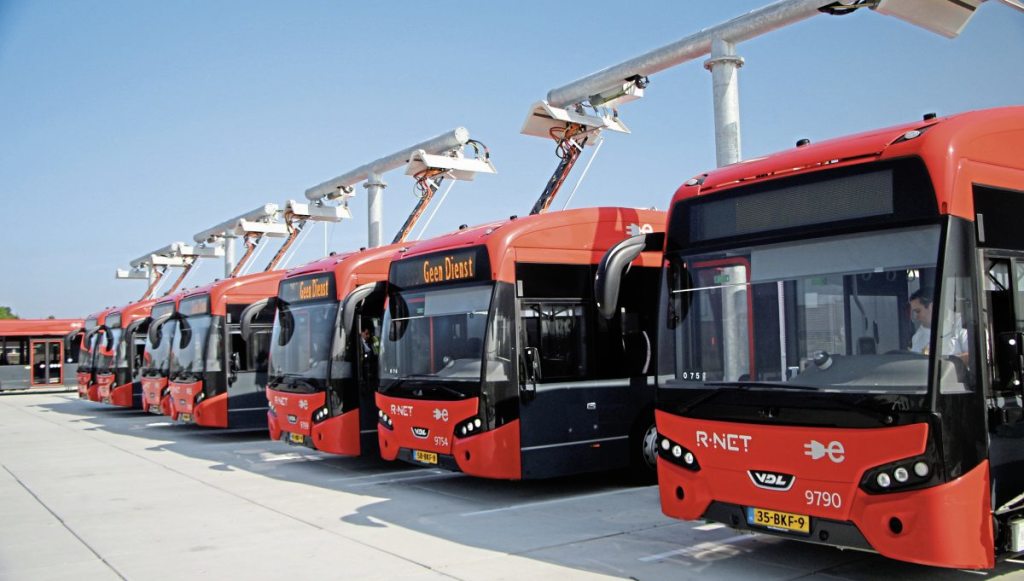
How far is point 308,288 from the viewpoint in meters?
13.2

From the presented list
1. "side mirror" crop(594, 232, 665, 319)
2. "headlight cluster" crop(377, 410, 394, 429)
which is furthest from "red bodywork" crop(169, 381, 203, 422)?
"side mirror" crop(594, 232, 665, 319)

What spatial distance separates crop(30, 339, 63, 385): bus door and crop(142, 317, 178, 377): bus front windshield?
55.8ft

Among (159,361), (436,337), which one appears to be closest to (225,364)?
(159,361)

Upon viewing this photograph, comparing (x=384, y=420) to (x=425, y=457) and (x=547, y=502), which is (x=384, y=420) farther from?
(x=547, y=502)

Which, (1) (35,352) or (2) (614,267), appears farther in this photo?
(1) (35,352)

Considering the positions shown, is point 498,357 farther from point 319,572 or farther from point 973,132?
point 973,132

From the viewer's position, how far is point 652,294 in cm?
1049

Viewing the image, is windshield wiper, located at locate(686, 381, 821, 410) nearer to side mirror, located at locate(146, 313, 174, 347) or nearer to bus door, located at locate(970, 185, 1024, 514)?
bus door, located at locate(970, 185, 1024, 514)

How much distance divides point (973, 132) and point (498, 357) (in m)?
5.01

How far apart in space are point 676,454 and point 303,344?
7.61m

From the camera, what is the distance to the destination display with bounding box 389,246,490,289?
9617 mm

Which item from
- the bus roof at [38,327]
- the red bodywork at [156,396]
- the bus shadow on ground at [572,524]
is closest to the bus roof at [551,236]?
the bus shadow on ground at [572,524]

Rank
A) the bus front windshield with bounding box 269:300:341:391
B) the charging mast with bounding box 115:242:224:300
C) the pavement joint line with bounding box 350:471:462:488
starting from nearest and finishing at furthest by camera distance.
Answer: the pavement joint line with bounding box 350:471:462:488, the bus front windshield with bounding box 269:300:341:391, the charging mast with bounding box 115:242:224:300

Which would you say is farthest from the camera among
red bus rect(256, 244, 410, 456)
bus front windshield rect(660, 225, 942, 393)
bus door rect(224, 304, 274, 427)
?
bus door rect(224, 304, 274, 427)
